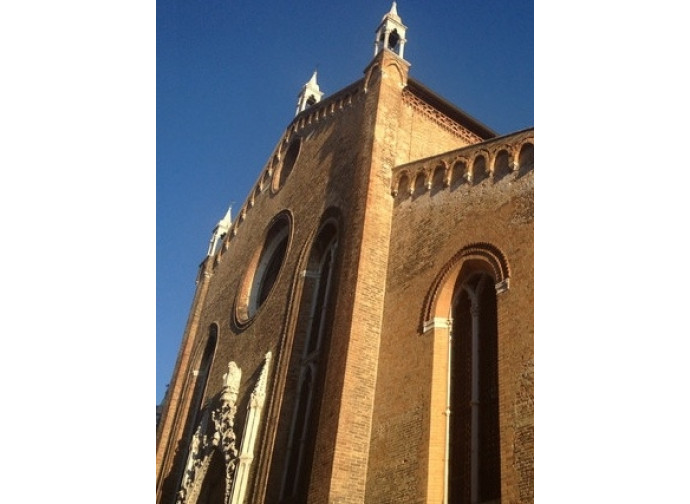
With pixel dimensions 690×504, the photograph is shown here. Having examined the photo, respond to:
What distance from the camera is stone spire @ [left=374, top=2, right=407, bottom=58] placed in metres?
13.0

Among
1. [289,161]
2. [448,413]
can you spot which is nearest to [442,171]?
[448,413]

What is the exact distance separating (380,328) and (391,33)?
6.84 metres

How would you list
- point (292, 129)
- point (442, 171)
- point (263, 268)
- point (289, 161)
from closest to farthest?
point (442, 171) < point (263, 268) < point (289, 161) < point (292, 129)

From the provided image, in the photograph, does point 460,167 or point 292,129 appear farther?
point 292,129

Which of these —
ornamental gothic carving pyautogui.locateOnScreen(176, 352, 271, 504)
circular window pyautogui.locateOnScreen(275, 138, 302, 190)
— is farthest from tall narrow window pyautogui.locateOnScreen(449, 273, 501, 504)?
circular window pyautogui.locateOnScreen(275, 138, 302, 190)

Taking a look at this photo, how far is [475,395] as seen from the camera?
24.7 feet

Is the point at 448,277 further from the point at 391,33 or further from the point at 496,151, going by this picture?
the point at 391,33

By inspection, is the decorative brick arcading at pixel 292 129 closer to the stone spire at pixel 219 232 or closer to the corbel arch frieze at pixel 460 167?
the stone spire at pixel 219 232

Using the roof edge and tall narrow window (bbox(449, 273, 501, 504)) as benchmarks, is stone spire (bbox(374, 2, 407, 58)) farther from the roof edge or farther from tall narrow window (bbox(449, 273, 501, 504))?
tall narrow window (bbox(449, 273, 501, 504))

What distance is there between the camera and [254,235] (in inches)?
619

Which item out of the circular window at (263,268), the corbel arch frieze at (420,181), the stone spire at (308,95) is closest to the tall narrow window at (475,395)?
the corbel arch frieze at (420,181)

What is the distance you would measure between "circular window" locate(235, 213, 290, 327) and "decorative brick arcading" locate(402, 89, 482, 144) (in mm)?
3725
